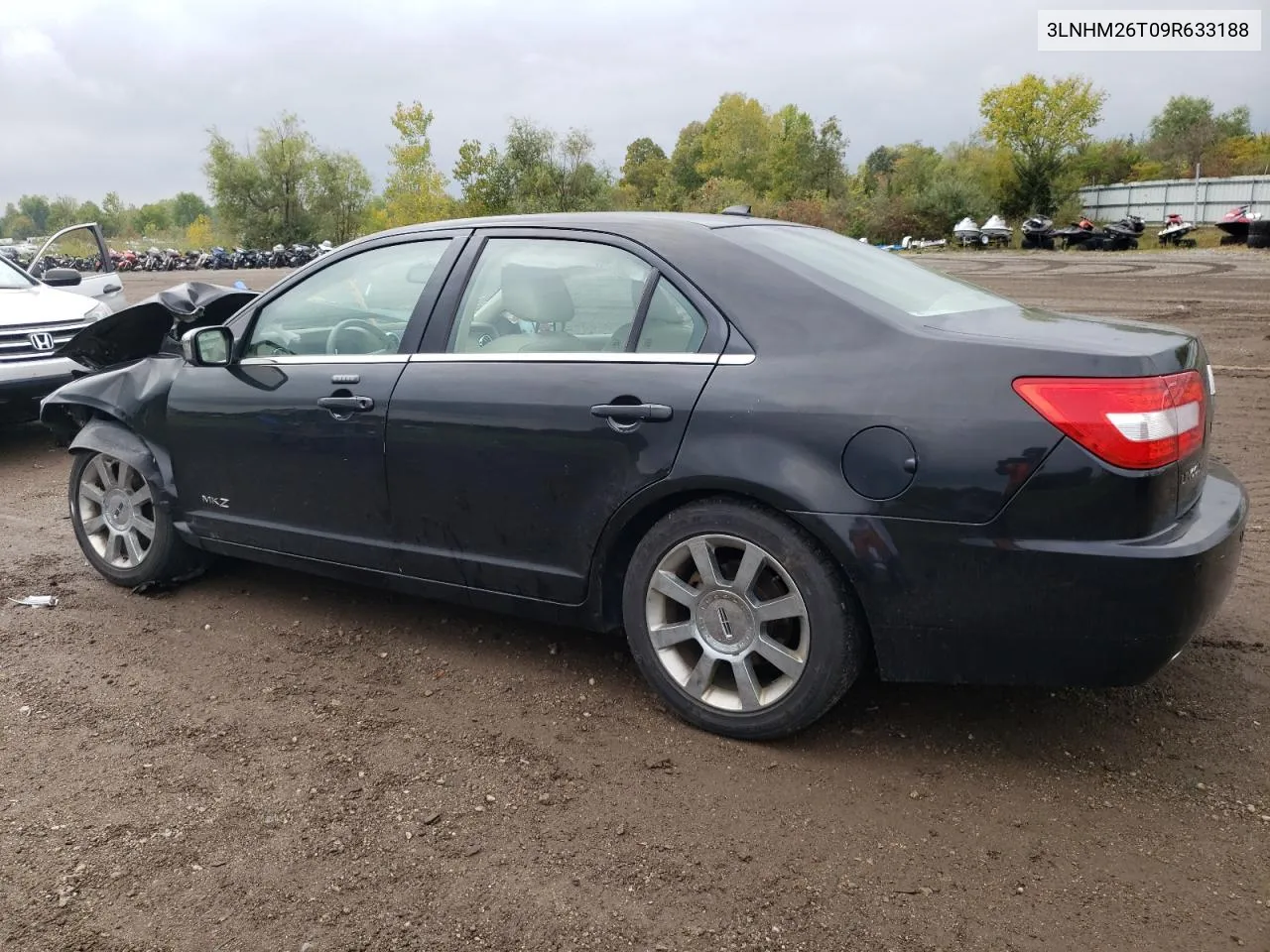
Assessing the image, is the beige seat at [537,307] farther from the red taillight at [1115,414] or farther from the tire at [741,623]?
the red taillight at [1115,414]

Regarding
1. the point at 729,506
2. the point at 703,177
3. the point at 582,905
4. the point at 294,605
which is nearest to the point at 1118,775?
the point at 729,506

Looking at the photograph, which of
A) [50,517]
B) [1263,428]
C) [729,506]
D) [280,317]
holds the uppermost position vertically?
[280,317]

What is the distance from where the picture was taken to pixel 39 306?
8.35m

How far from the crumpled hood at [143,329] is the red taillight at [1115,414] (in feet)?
12.9

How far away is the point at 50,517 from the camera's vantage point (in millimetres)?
6262

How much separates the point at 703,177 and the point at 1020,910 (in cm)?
9549

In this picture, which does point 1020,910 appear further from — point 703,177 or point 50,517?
point 703,177

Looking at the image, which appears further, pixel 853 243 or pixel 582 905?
pixel 853 243

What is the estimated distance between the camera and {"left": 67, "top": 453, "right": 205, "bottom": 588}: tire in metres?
4.65

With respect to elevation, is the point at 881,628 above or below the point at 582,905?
above

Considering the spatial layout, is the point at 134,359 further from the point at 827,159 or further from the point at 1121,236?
the point at 827,159

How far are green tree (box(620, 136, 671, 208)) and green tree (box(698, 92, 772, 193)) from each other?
10.7m

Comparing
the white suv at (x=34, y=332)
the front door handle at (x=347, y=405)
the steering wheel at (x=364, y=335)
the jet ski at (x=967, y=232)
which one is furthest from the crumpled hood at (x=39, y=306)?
the jet ski at (x=967, y=232)

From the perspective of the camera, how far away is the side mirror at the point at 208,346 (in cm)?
425
